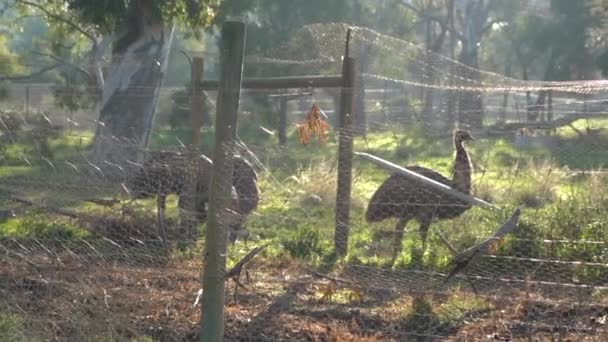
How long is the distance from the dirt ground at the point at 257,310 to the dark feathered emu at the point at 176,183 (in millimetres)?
528

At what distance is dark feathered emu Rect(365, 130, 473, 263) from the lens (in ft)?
31.9

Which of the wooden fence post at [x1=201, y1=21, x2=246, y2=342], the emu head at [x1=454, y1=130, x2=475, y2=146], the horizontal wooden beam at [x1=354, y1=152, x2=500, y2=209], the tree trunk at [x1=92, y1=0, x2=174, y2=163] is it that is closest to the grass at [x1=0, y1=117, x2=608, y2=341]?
the horizontal wooden beam at [x1=354, y1=152, x2=500, y2=209]

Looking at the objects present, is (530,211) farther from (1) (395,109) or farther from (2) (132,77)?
(2) (132,77)

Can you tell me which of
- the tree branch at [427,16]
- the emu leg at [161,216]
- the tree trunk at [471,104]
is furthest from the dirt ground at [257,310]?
the tree branch at [427,16]

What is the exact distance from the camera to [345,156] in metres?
9.08

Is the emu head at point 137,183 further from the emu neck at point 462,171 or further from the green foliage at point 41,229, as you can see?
the emu neck at point 462,171

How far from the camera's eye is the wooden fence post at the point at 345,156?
332 inches

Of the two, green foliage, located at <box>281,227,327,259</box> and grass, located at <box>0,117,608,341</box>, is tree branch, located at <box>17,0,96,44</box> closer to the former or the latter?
grass, located at <box>0,117,608,341</box>

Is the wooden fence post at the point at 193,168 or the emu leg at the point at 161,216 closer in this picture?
the emu leg at the point at 161,216

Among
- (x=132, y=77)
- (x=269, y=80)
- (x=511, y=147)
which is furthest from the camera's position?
(x=132, y=77)

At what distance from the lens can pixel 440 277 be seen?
7.49 metres

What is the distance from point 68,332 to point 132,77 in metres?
10.6

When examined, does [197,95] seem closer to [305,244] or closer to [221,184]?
[305,244]

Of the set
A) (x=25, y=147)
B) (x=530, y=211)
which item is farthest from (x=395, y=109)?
(x=25, y=147)
